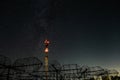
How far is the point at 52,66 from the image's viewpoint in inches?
1288

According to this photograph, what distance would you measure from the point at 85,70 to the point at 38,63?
2009 centimetres

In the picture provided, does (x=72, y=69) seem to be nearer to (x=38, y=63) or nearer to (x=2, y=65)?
(x=38, y=63)

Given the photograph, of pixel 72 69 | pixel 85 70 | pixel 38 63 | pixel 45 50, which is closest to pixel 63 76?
pixel 85 70

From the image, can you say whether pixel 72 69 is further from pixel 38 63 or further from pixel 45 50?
pixel 45 50

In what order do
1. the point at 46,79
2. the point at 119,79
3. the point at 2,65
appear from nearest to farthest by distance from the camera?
1. the point at 2,65
2. the point at 46,79
3. the point at 119,79

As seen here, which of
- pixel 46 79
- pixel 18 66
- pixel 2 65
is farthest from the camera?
pixel 46 79

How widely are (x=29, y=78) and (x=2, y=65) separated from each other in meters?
17.4

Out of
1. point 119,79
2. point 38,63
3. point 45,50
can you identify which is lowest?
point 119,79

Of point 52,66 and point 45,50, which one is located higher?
point 45,50

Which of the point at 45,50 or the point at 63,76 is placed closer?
the point at 63,76

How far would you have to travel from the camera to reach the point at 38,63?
Answer: 23906mm

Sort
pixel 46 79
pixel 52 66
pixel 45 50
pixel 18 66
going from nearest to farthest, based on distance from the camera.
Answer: pixel 18 66
pixel 52 66
pixel 46 79
pixel 45 50

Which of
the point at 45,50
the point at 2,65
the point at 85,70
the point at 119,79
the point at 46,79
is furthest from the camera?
the point at 45,50

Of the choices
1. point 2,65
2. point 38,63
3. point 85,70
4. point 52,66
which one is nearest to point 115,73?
point 85,70
